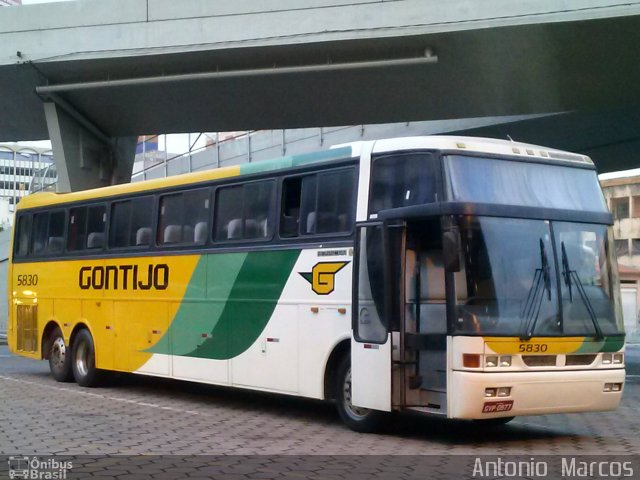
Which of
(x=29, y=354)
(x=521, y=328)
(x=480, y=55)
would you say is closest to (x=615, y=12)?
(x=480, y=55)

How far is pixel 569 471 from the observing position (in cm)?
860

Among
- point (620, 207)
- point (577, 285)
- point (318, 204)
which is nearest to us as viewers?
point (577, 285)

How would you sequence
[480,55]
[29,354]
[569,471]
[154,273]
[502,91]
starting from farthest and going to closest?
[502,91] < [480,55] < [29,354] < [154,273] < [569,471]

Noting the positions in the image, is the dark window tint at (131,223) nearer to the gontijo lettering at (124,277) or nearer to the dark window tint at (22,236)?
the gontijo lettering at (124,277)

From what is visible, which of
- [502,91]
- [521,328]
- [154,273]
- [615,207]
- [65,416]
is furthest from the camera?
[615,207]

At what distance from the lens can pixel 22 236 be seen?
19.4m

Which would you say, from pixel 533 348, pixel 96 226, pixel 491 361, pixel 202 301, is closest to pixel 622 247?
pixel 96 226

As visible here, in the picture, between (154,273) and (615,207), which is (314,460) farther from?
(615,207)

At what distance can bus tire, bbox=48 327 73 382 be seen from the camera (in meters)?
17.6

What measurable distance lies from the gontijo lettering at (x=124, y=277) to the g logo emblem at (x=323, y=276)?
354 centimetres

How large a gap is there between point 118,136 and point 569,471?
71.7 feet

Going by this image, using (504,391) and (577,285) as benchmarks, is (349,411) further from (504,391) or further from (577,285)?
(577,285)

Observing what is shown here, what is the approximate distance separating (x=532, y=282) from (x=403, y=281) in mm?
1433

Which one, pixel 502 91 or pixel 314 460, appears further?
pixel 502 91
